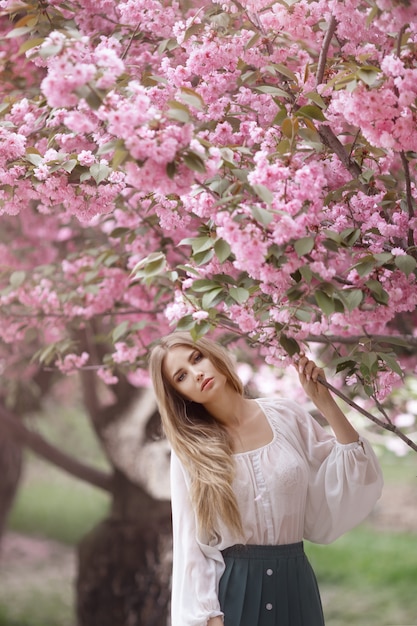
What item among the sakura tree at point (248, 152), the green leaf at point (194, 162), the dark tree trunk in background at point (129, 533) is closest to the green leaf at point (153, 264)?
the sakura tree at point (248, 152)

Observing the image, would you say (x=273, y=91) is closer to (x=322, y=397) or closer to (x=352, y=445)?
(x=322, y=397)

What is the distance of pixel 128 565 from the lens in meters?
4.66

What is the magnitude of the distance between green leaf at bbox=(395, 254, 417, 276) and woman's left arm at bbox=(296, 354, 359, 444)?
15.4 inches

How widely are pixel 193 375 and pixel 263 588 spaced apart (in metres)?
0.57

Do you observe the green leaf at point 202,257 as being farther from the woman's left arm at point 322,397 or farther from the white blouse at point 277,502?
the white blouse at point 277,502

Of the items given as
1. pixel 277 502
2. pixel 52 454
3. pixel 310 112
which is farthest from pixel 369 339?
pixel 52 454

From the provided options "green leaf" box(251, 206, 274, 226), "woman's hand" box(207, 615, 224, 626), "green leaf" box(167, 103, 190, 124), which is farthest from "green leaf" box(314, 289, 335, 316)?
"woman's hand" box(207, 615, 224, 626)

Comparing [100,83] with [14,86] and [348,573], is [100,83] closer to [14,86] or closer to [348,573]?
[14,86]

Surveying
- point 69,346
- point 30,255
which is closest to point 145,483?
point 30,255

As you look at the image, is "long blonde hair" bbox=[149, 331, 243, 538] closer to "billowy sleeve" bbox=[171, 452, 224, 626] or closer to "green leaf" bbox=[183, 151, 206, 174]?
"billowy sleeve" bbox=[171, 452, 224, 626]

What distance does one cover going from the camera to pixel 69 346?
319 cm

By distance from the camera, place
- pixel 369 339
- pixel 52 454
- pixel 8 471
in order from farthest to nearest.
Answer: pixel 8 471
pixel 52 454
pixel 369 339

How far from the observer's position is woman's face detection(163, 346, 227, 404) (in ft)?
7.27

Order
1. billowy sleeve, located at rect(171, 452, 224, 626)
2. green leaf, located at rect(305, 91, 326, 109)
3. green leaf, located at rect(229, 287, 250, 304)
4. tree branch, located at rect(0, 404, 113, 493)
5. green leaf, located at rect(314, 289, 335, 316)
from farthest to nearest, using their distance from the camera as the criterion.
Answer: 1. tree branch, located at rect(0, 404, 113, 493)
2. billowy sleeve, located at rect(171, 452, 224, 626)
3. green leaf, located at rect(305, 91, 326, 109)
4. green leaf, located at rect(229, 287, 250, 304)
5. green leaf, located at rect(314, 289, 335, 316)
